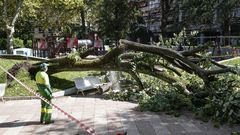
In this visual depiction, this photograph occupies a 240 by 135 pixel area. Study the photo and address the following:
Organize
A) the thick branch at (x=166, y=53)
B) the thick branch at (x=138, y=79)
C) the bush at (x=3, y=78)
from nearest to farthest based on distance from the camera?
the thick branch at (x=166, y=53), the thick branch at (x=138, y=79), the bush at (x=3, y=78)

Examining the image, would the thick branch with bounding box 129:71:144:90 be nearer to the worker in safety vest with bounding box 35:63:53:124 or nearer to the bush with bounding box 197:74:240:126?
the bush with bounding box 197:74:240:126

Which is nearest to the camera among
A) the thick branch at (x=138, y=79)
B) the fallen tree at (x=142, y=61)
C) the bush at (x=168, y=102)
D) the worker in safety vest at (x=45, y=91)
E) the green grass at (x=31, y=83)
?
the worker in safety vest at (x=45, y=91)

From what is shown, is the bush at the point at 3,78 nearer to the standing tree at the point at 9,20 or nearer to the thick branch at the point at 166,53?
the thick branch at the point at 166,53

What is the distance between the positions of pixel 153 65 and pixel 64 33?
4973 cm

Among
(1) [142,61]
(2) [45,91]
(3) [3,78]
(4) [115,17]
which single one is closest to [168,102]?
(1) [142,61]

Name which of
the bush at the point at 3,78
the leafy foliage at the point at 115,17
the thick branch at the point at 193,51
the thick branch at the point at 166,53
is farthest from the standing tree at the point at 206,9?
the bush at the point at 3,78

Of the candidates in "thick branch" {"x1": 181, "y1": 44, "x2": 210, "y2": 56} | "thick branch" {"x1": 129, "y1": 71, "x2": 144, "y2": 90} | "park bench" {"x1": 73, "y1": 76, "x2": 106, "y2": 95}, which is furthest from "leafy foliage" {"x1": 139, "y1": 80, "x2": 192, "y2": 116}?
"park bench" {"x1": 73, "y1": 76, "x2": 106, "y2": 95}

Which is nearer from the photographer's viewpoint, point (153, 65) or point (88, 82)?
point (153, 65)

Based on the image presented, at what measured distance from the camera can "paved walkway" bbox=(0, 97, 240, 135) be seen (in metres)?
9.30

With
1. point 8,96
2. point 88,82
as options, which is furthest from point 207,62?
point 8,96

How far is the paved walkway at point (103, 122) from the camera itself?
366 inches

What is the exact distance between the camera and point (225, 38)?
123 feet

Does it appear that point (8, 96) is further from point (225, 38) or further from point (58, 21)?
point (58, 21)

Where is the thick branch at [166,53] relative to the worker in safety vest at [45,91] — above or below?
above
